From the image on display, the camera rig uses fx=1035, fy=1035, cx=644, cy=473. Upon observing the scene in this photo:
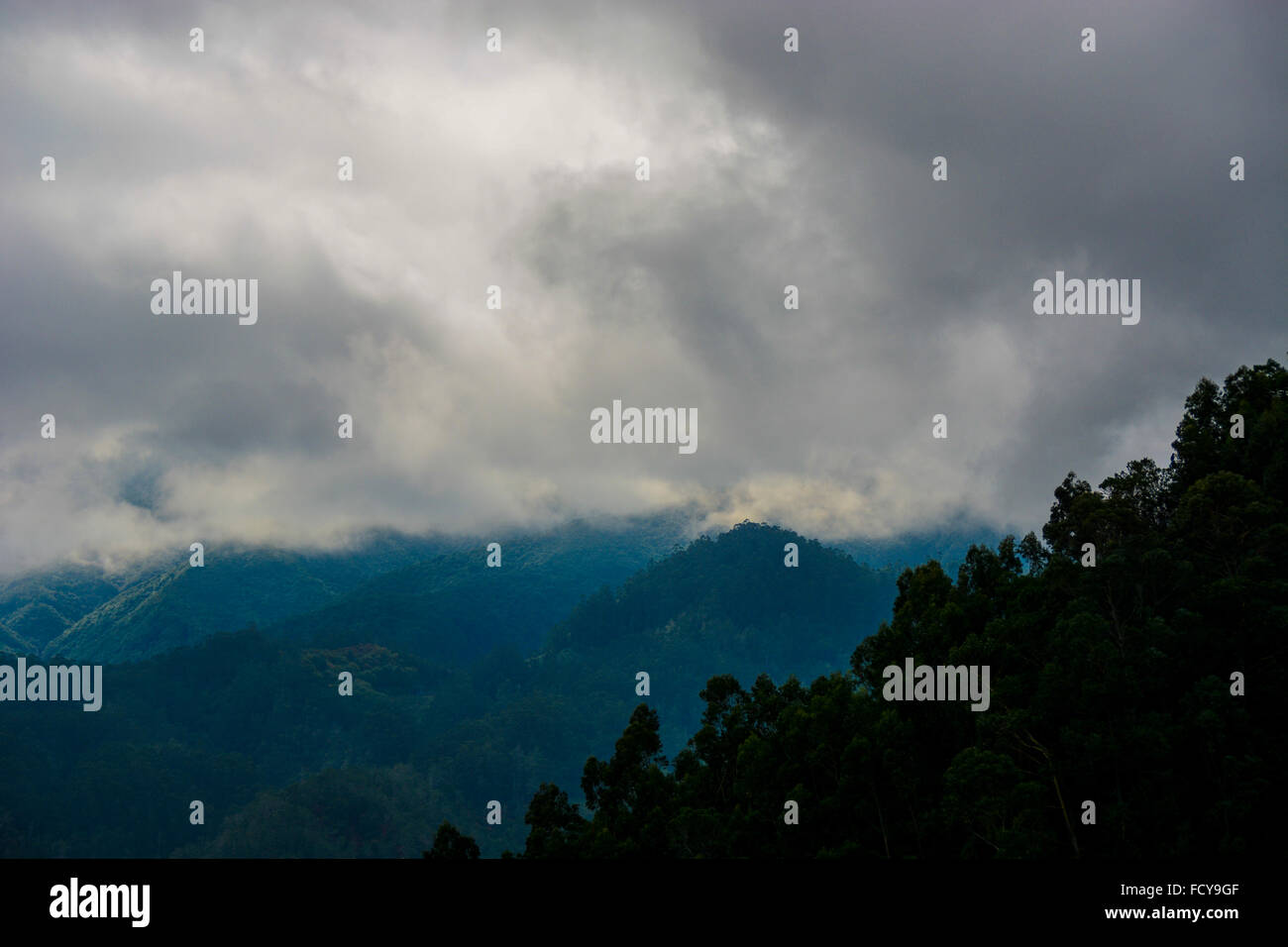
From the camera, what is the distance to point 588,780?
233ft

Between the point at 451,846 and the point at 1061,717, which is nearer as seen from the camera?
the point at 1061,717

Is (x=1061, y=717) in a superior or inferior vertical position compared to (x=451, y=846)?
superior

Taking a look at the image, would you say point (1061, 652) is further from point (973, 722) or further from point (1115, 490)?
point (1115, 490)

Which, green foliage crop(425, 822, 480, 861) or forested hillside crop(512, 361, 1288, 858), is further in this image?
green foliage crop(425, 822, 480, 861)

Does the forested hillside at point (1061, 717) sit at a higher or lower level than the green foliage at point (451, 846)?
higher

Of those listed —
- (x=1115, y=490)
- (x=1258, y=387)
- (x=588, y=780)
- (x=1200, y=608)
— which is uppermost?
(x=1258, y=387)

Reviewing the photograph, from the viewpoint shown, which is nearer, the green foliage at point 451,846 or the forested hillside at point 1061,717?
the forested hillside at point 1061,717

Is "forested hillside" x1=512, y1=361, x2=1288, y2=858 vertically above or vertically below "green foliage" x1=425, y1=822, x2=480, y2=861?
above
